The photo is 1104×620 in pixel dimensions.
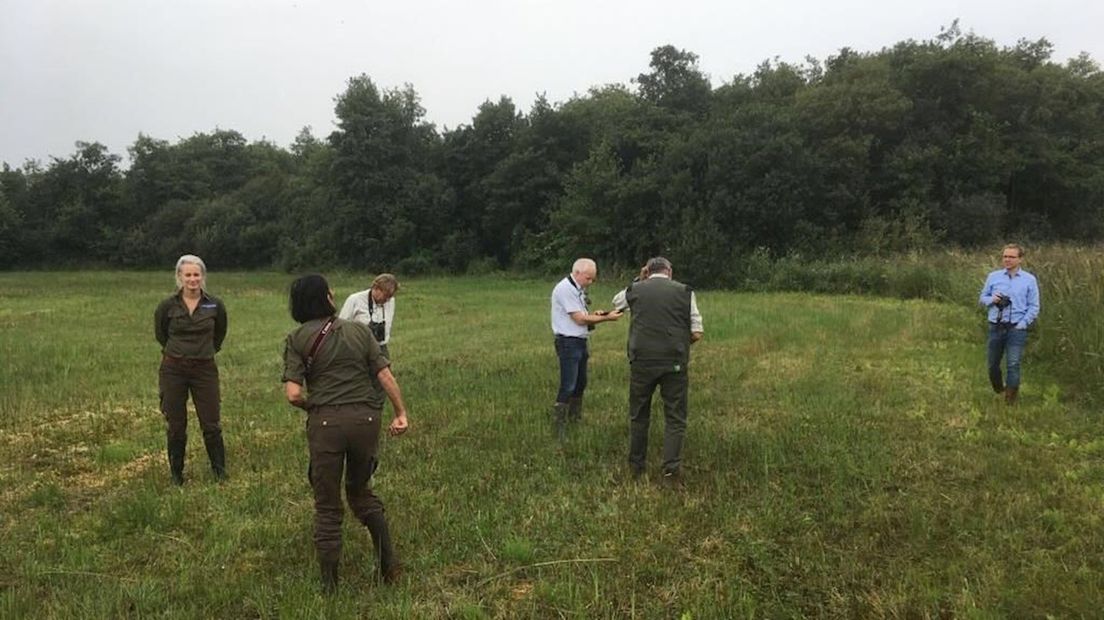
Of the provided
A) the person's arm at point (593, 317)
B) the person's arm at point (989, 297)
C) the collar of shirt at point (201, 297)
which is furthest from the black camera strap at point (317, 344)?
the person's arm at point (989, 297)

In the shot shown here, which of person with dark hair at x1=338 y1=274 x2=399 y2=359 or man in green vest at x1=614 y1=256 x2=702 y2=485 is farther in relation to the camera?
person with dark hair at x1=338 y1=274 x2=399 y2=359

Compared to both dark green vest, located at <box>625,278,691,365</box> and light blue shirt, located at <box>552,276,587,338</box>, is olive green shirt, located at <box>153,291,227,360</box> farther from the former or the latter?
dark green vest, located at <box>625,278,691,365</box>

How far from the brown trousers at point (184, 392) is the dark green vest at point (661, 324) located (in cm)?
382

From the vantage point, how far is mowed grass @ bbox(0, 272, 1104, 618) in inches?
180

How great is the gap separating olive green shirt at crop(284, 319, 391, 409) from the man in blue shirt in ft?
26.0

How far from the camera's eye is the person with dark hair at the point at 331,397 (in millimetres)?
4586

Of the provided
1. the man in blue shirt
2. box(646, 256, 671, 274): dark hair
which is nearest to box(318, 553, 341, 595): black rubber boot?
box(646, 256, 671, 274): dark hair

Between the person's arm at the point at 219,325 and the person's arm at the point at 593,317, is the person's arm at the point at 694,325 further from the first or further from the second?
the person's arm at the point at 219,325

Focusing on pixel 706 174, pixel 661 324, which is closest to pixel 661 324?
pixel 661 324

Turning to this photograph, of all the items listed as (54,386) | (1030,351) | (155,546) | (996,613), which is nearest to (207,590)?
(155,546)

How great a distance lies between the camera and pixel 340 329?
Result: 4699 millimetres

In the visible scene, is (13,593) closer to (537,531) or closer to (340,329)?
(340,329)

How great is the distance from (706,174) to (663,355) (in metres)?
33.5

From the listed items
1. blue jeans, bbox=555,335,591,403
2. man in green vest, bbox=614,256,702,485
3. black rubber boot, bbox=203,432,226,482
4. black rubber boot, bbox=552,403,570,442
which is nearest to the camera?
man in green vest, bbox=614,256,702,485
